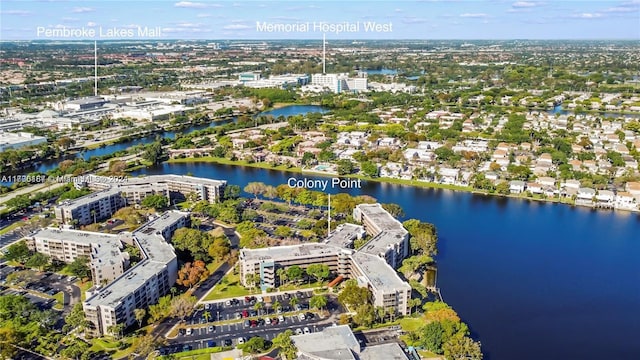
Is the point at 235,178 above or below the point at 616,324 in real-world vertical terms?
above

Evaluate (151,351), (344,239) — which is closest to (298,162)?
(344,239)

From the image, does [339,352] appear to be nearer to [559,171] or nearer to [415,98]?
[559,171]

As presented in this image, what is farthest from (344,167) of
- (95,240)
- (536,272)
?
(95,240)

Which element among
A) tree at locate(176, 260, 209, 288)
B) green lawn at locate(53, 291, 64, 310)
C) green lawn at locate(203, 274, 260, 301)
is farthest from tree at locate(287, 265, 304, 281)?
green lawn at locate(53, 291, 64, 310)

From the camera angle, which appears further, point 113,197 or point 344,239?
point 113,197

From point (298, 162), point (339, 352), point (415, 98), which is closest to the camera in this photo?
point (339, 352)

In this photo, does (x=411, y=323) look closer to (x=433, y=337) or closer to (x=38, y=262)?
(x=433, y=337)
